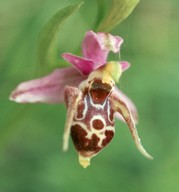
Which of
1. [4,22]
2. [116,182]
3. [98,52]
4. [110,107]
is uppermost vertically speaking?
[4,22]

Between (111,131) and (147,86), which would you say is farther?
(147,86)

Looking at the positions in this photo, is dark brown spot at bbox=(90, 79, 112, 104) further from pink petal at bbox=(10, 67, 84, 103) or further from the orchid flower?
pink petal at bbox=(10, 67, 84, 103)

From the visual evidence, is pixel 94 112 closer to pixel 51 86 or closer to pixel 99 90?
pixel 99 90

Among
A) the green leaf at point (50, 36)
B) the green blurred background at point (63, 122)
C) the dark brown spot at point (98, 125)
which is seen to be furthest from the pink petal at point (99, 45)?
the green blurred background at point (63, 122)

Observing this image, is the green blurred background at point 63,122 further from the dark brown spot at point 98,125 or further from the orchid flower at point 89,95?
Answer: the dark brown spot at point 98,125

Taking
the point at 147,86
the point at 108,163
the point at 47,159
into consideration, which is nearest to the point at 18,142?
the point at 47,159

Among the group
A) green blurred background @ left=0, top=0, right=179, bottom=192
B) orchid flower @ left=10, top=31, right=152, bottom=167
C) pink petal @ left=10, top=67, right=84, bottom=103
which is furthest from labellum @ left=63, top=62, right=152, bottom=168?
green blurred background @ left=0, top=0, right=179, bottom=192

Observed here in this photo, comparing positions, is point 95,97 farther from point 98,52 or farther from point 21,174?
point 21,174
